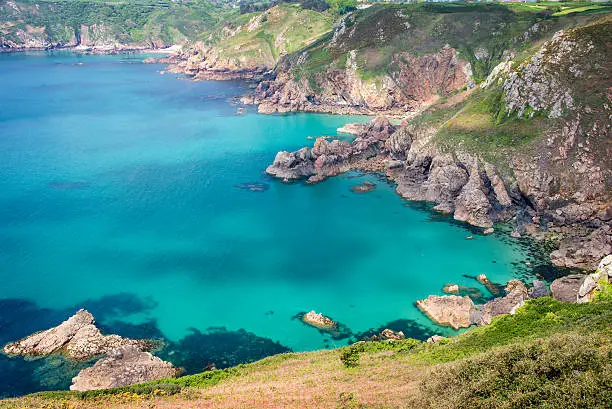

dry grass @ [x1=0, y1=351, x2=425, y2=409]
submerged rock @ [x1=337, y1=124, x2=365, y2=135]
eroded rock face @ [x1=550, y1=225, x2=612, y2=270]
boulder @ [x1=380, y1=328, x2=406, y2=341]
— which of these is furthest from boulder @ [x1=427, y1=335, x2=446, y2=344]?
submerged rock @ [x1=337, y1=124, x2=365, y2=135]

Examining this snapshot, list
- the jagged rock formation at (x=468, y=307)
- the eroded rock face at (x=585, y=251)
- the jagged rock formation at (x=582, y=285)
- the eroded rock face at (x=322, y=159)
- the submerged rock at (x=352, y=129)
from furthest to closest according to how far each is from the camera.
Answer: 1. the submerged rock at (x=352, y=129)
2. the eroded rock face at (x=322, y=159)
3. the eroded rock face at (x=585, y=251)
4. the jagged rock formation at (x=468, y=307)
5. the jagged rock formation at (x=582, y=285)

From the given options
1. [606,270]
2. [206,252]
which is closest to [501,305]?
[606,270]

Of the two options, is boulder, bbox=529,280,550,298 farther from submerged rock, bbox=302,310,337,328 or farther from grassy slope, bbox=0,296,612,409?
submerged rock, bbox=302,310,337,328

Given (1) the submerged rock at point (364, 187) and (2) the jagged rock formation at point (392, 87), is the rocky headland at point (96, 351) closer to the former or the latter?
(1) the submerged rock at point (364, 187)

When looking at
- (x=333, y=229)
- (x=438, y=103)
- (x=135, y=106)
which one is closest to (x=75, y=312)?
(x=333, y=229)

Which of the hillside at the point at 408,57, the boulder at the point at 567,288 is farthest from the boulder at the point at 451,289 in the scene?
the hillside at the point at 408,57

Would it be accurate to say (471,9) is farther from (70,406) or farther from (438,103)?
(70,406)
